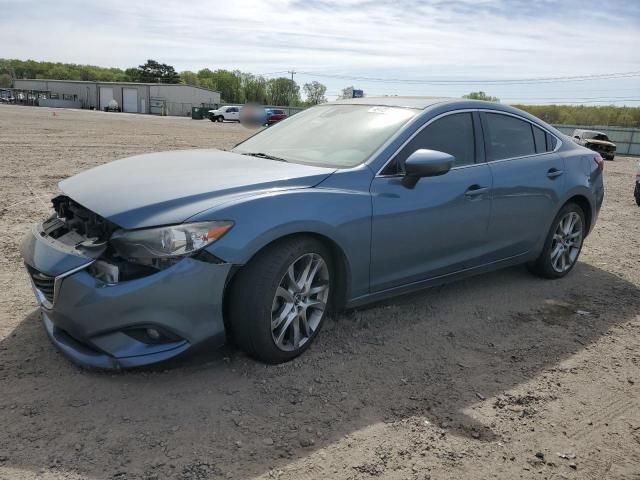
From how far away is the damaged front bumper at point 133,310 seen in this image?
2889 mm

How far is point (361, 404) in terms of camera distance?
3.12 meters

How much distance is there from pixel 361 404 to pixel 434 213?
5.11ft

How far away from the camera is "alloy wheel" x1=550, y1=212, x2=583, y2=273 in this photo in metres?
5.43

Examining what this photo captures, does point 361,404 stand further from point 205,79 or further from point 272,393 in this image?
point 205,79

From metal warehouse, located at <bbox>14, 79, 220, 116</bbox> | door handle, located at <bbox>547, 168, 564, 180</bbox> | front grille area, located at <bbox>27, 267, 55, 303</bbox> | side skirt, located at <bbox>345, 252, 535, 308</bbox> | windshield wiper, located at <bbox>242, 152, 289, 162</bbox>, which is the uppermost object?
metal warehouse, located at <bbox>14, 79, 220, 116</bbox>

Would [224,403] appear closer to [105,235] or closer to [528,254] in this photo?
[105,235]

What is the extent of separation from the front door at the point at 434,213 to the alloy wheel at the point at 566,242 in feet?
4.04

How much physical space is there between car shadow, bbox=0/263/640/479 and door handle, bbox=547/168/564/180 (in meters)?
1.35

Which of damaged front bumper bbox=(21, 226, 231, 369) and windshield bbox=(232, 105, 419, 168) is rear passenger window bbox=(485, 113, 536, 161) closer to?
windshield bbox=(232, 105, 419, 168)

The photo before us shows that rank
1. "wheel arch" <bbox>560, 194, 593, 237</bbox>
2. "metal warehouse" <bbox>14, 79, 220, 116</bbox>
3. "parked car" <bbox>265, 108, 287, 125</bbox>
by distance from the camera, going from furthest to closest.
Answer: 1. "metal warehouse" <bbox>14, 79, 220, 116</bbox>
2. "parked car" <bbox>265, 108, 287, 125</bbox>
3. "wheel arch" <bbox>560, 194, 593, 237</bbox>

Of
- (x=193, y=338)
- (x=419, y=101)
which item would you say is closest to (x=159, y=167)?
(x=193, y=338)

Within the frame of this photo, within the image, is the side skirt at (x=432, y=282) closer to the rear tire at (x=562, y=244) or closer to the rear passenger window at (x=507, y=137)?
the rear tire at (x=562, y=244)

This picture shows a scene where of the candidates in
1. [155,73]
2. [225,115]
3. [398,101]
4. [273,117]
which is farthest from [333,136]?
[155,73]

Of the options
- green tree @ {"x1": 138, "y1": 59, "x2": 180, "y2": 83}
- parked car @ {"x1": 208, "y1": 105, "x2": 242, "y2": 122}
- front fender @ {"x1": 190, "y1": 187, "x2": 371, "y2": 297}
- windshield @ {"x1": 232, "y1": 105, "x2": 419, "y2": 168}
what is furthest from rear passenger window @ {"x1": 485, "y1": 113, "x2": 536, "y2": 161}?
green tree @ {"x1": 138, "y1": 59, "x2": 180, "y2": 83}
